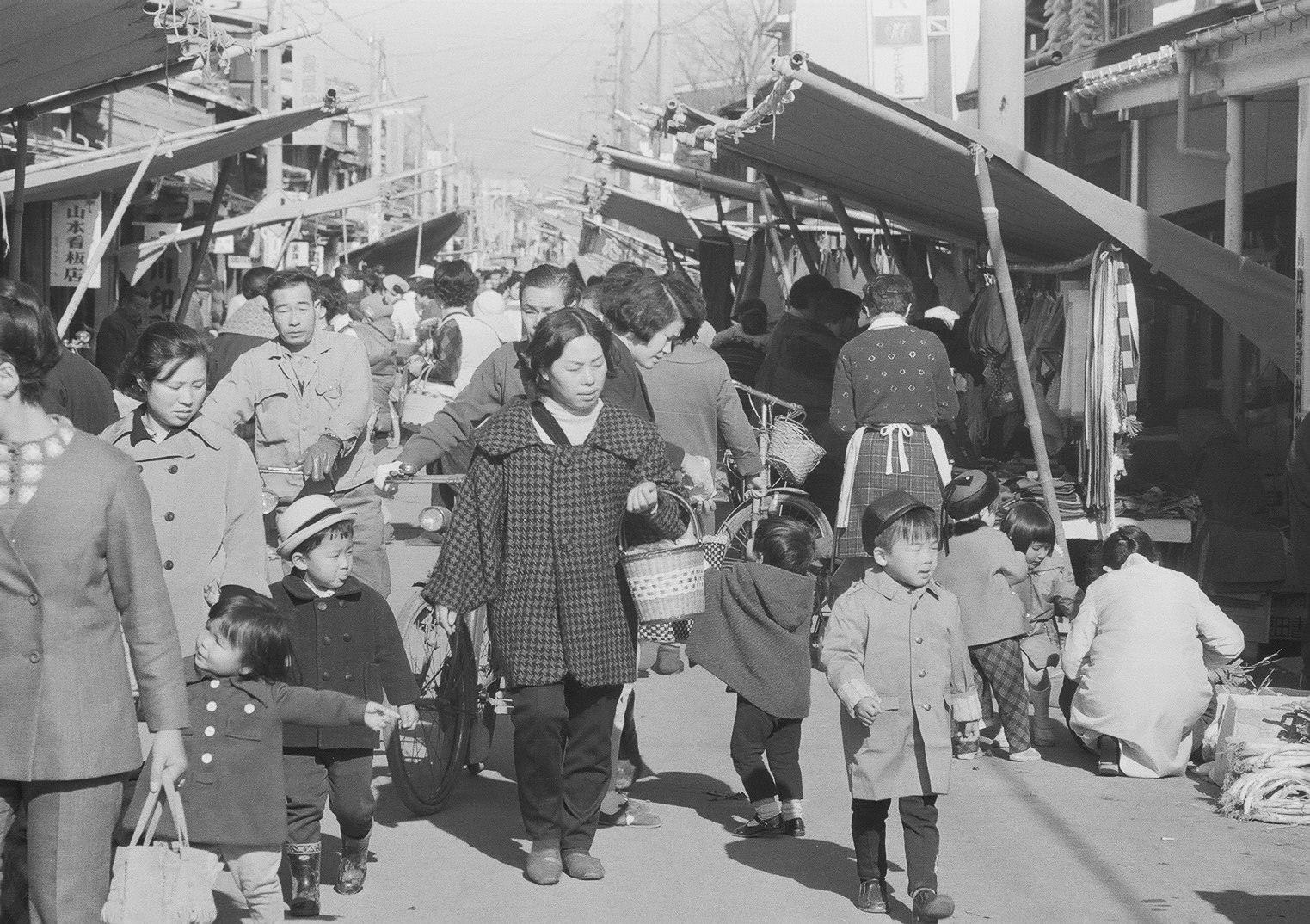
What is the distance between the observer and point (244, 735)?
4570 millimetres

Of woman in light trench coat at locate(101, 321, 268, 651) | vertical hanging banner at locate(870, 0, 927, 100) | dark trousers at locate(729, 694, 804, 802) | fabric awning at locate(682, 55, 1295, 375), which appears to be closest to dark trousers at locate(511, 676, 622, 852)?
dark trousers at locate(729, 694, 804, 802)

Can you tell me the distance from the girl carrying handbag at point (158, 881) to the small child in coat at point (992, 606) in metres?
4.20

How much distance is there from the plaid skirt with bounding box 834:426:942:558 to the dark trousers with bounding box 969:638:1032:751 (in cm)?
115

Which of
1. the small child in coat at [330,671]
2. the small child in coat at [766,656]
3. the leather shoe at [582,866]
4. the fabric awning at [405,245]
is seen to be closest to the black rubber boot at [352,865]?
the small child in coat at [330,671]

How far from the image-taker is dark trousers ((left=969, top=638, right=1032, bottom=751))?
289 inches

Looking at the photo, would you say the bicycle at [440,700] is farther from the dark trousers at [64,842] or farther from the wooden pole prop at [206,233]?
the wooden pole prop at [206,233]

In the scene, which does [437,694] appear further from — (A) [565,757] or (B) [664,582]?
(B) [664,582]

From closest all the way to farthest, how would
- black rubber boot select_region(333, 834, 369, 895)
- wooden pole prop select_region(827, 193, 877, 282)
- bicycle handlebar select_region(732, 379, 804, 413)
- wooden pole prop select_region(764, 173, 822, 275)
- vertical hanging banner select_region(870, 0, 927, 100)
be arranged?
black rubber boot select_region(333, 834, 369, 895), bicycle handlebar select_region(732, 379, 804, 413), wooden pole prop select_region(827, 193, 877, 282), wooden pole prop select_region(764, 173, 822, 275), vertical hanging banner select_region(870, 0, 927, 100)

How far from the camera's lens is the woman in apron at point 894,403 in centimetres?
844

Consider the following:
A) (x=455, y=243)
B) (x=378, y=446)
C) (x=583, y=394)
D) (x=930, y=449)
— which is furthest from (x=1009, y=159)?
(x=455, y=243)

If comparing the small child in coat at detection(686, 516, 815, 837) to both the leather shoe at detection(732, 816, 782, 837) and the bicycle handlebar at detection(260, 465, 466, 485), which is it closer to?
the leather shoe at detection(732, 816, 782, 837)

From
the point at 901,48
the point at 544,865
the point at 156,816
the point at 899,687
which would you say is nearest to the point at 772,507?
the point at 544,865

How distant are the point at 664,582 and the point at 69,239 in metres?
14.1

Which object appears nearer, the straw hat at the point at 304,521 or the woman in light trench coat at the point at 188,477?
the woman in light trench coat at the point at 188,477
